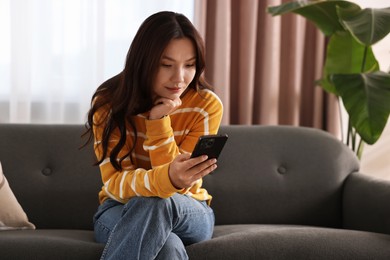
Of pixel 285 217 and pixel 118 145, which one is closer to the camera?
pixel 118 145

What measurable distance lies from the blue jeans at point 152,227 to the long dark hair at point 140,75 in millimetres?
230

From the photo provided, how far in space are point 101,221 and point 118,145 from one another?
228mm

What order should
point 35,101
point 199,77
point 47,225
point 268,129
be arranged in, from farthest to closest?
point 35,101 → point 268,129 → point 47,225 → point 199,77

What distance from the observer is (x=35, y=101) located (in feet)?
10.1

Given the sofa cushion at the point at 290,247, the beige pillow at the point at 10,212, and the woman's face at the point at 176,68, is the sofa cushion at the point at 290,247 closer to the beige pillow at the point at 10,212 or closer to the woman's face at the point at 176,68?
the woman's face at the point at 176,68

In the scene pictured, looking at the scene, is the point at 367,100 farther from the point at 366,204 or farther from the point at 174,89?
the point at 174,89

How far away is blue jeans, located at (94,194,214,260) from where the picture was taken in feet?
6.02

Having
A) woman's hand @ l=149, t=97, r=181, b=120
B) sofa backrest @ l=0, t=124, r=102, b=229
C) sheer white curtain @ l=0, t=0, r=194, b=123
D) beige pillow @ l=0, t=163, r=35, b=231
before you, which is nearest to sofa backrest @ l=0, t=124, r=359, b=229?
sofa backrest @ l=0, t=124, r=102, b=229

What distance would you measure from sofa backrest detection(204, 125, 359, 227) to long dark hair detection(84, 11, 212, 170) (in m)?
0.67

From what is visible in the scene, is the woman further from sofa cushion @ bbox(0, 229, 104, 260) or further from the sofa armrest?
the sofa armrest

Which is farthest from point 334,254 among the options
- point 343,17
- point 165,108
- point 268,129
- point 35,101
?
point 35,101

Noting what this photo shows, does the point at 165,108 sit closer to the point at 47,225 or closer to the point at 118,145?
the point at 118,145

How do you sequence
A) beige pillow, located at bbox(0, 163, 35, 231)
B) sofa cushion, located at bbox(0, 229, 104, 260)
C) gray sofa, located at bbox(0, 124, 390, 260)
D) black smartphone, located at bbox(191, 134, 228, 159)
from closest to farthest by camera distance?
black smartphone, located at bbox(191, 134, 228, 159) → sofa cushion, located at bbox(0, 229, 104, 260) → beige pillow, located at bbox(0, 163, 35, 231) → gray sofa, located at bbox(0, 124, 390, 260)

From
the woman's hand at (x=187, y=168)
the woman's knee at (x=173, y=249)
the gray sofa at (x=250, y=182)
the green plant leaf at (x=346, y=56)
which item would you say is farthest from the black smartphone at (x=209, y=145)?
the green plant leaf at (x=346, y=56)
